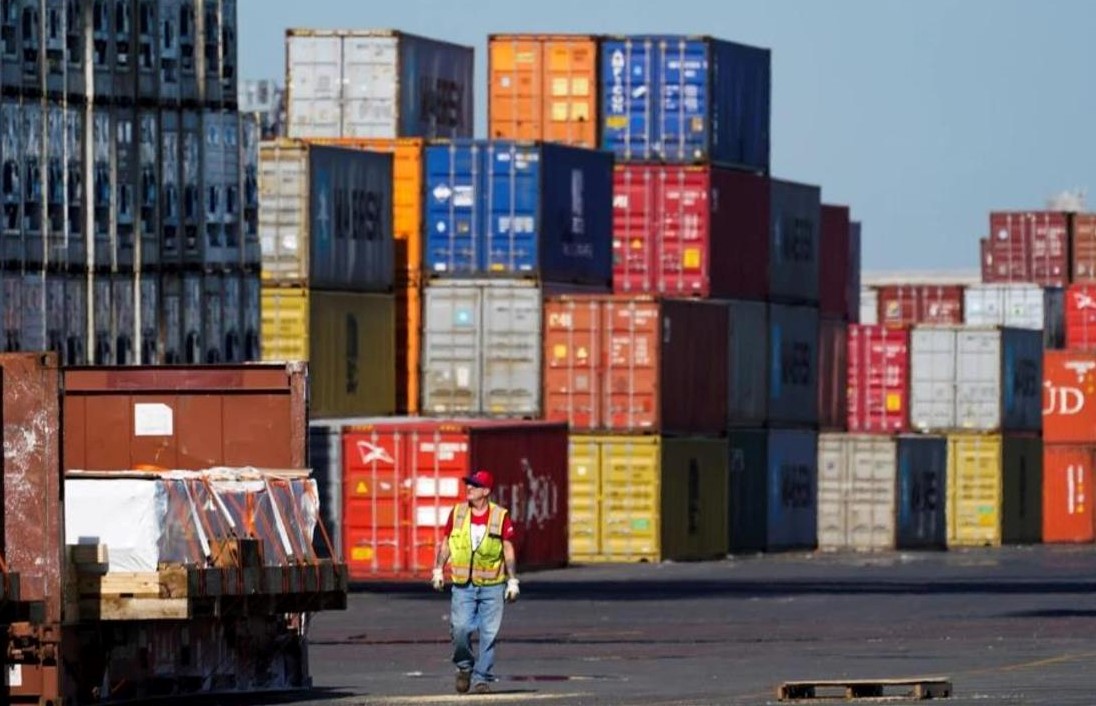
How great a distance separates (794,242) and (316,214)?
15.4m

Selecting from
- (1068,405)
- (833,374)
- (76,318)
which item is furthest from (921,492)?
(76,318)

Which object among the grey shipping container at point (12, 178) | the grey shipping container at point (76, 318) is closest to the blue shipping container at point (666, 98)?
Result: the grey shipping container at point (76, 318)

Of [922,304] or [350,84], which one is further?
[922,304]

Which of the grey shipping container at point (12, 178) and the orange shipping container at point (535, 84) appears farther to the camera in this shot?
the orange shipping container at point (535, 84)

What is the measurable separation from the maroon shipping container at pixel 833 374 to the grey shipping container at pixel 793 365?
1900mm

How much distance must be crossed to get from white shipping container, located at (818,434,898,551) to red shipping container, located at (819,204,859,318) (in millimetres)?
2930

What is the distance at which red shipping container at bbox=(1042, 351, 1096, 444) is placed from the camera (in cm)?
7762

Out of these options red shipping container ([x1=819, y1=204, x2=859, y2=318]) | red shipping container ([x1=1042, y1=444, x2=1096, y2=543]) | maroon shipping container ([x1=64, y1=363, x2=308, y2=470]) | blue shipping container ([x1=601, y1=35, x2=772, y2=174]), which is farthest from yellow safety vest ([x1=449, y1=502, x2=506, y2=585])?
red shipping container ([x1=1042, y1=444, x2=1096, y2=543])

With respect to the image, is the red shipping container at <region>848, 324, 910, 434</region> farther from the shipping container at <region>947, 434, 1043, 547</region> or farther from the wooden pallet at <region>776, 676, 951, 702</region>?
the wooden pallet at <region>776, 676, 951, 702</region>

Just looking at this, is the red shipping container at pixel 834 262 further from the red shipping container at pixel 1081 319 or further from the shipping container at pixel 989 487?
the red shipping container at pixel 1081 319

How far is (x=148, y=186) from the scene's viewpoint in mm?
40656

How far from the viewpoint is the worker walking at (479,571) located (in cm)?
2309

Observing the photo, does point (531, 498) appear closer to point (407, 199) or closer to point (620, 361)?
point (620, 361)

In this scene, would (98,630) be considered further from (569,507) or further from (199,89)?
(569,507)
